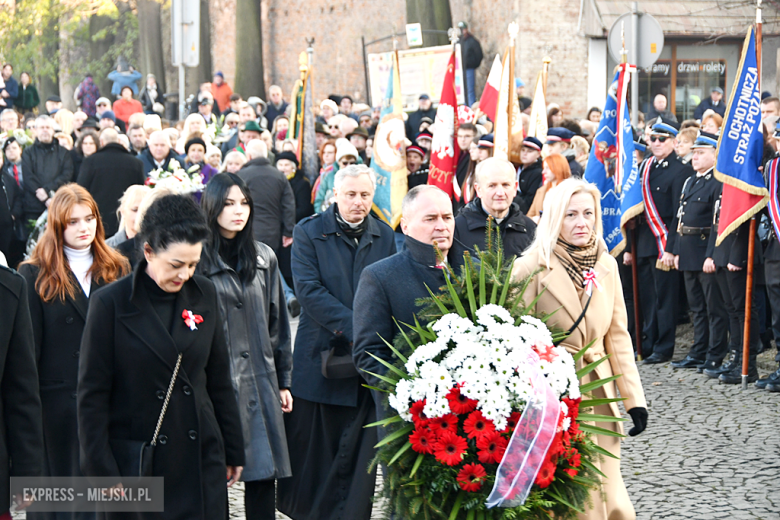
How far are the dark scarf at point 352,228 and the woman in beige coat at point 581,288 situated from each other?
4.27 ft

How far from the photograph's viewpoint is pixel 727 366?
8781 mm

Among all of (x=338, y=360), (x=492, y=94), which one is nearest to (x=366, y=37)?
(x=492, y=94)

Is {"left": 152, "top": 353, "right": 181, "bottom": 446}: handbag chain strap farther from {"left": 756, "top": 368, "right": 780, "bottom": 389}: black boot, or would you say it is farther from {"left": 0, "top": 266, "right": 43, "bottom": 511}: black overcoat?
{"left": 756, "top": 368, "right": 780, "bottom": 389}: black boot

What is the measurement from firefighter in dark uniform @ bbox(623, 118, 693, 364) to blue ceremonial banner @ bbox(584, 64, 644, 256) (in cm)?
17

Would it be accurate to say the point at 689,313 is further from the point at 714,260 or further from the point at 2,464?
the point at 2,464

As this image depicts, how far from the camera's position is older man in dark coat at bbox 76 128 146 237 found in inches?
471

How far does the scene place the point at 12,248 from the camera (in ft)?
38.4

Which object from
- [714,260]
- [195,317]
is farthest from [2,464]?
[714,260]

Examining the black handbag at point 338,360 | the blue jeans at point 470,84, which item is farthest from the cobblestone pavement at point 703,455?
the blue jeans at point 470,84

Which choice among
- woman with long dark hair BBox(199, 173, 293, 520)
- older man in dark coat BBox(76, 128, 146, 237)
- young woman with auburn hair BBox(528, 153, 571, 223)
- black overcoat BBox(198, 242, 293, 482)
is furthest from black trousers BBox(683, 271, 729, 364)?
older man in dark coat BBox(76, 128, 146, 237)

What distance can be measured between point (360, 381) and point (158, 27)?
2533 cm

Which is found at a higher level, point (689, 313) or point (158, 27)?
point (158, 27)

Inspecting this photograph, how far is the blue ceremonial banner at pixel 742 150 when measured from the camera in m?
8.19

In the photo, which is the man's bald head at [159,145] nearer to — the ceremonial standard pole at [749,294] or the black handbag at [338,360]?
the ceremonial standard pole at [749,294]
